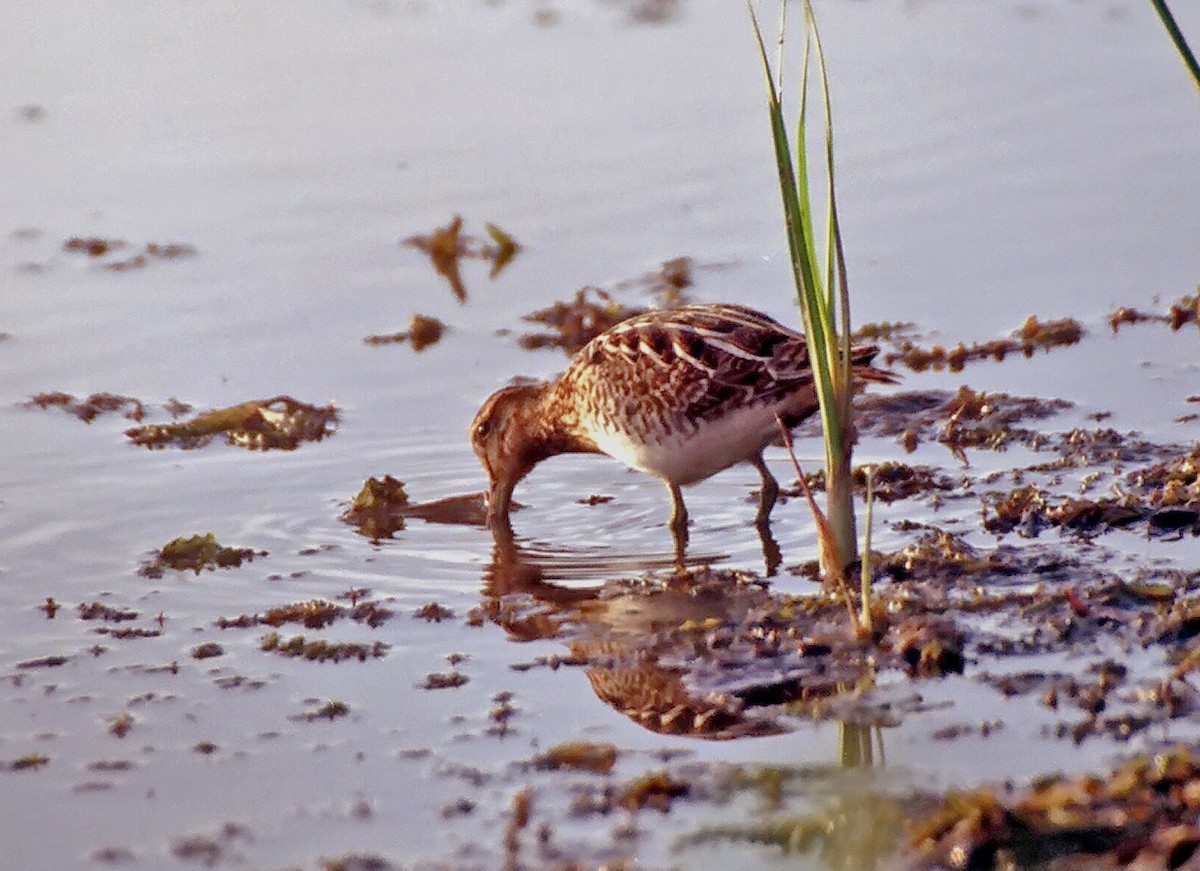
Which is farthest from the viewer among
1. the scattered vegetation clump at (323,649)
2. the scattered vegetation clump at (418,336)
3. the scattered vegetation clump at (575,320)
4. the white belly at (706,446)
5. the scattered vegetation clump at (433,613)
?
the scattered vegetation clump at (418,336)

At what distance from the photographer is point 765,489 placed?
285 inches

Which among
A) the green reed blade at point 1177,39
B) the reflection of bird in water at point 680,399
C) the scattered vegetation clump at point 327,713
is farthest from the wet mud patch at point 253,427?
the green reed blade at point 1177,39

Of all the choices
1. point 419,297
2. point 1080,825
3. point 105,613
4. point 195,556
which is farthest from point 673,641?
point 419,297

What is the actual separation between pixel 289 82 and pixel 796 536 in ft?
23.1

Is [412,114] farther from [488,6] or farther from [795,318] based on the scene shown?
[795,318]

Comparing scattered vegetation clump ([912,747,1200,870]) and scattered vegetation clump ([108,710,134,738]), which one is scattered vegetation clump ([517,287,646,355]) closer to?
scattered vegetation clump ([108,710,134,738])

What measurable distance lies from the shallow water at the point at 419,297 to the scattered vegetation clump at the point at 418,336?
138 millimetres

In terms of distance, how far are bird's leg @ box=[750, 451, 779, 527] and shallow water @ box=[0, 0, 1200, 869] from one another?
107 mm

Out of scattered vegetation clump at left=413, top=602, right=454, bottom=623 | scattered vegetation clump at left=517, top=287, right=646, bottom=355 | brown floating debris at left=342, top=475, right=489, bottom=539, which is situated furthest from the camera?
scattered vegetation clump at left=517, top=287, right=646, bottom=355

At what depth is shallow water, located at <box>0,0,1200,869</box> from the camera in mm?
5055

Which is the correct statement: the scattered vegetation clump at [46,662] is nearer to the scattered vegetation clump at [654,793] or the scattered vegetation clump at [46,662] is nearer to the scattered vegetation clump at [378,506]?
the scattered vegetation clump at [378,506]

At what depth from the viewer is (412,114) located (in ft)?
40.5

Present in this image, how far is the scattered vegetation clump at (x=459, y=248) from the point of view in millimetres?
10336

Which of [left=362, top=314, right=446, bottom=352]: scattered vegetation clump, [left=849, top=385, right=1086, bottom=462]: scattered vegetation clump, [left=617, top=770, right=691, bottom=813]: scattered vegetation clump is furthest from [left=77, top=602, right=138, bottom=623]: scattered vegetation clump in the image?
[left=362, top=314, right=446, bottom=352]: scattered vegetation clump
